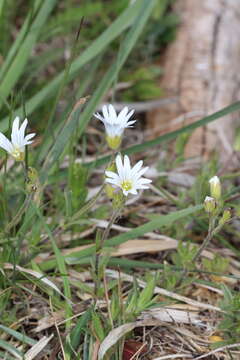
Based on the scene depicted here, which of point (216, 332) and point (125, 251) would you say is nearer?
point (216, 332)

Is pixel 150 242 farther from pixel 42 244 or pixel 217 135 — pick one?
pixel 217 135

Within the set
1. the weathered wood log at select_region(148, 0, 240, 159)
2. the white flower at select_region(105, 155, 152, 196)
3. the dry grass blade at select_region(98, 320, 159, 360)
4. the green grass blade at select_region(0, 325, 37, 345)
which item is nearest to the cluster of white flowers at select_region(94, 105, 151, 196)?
the white flower at select_region(105, 155, 152, 196)

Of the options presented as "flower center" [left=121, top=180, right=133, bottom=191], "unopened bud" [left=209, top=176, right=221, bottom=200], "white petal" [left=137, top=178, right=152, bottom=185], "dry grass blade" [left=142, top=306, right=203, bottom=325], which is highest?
"flower center" [left=121, top=180, right=133, bottom=191]

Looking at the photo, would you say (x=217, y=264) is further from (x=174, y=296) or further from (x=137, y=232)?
(x=137, y=232)

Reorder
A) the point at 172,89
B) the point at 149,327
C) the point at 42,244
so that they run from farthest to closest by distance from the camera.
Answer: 1. the point at 172,89
2. the point at 42,244
3. the point at 149,327

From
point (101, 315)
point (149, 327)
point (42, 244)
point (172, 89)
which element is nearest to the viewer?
point (101, 315)

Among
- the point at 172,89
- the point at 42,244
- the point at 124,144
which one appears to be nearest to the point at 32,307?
the point at 42,244

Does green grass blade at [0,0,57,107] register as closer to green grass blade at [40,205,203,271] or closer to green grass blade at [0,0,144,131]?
green grass blade at [0,0,144,131]
